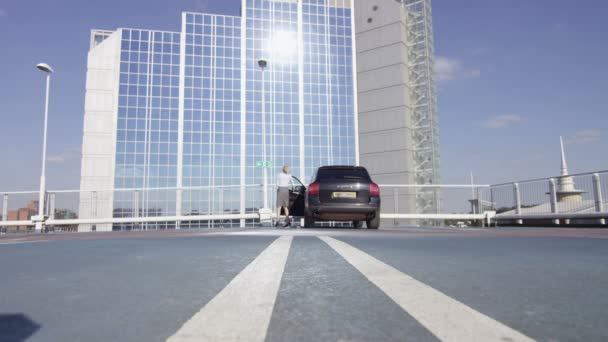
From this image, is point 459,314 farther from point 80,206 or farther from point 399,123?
point 399,123

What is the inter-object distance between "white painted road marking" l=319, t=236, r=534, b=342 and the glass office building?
35246 millimetres

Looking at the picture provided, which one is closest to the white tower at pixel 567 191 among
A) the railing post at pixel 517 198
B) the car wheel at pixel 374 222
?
the railing post at pixel 517 198

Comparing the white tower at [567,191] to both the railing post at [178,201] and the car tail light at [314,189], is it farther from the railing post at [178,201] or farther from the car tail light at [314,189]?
the railing post at [178,201]

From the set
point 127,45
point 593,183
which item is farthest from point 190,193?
point 127,45

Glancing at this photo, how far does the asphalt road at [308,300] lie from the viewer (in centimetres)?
121

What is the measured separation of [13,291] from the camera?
1980 millimetres

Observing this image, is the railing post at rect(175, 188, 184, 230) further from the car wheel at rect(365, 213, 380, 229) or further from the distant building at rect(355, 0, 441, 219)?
the distant building at rect(355, 0, 441, 219)

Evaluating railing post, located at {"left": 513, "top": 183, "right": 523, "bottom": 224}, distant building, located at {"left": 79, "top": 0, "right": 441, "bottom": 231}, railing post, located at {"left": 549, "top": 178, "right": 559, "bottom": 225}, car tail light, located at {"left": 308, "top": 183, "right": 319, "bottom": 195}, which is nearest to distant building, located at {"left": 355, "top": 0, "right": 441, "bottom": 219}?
distant building, located at {"left": 79, "top": 0, "right": 441, "bottom": 231}

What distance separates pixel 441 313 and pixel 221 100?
138 ft

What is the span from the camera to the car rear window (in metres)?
10.7

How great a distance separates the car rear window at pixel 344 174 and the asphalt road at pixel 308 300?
777 centimetres

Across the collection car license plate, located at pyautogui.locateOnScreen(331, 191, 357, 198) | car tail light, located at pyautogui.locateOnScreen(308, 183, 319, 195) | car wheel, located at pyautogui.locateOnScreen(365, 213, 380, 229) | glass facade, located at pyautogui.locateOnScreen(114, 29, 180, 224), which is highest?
glass facade, located at pyautogui.locateOnScreen(114, 29, 180, 224)

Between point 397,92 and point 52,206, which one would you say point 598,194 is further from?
point 397,92

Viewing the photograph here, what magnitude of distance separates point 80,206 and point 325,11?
38.0 m
